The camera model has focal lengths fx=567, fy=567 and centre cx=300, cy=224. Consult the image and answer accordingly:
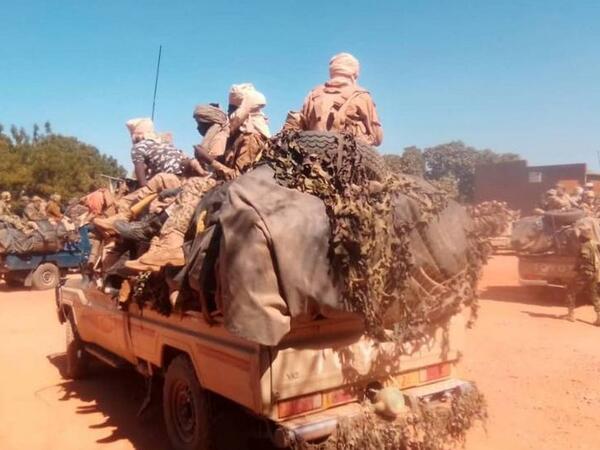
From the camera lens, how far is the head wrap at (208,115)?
628cm

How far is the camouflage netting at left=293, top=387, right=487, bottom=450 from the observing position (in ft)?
11.1

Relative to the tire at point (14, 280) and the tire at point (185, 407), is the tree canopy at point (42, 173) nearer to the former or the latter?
the tire at point (14, 280)

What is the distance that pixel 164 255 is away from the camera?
14.0 feet

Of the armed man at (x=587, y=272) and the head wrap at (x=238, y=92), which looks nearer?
the head wrap at (x=238, y=92)

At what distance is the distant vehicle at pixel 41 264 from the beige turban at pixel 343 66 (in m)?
11.5

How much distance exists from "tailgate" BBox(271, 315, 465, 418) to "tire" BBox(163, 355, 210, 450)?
3.12 feet

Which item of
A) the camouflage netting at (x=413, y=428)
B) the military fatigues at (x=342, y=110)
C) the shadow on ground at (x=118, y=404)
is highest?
the military fatigues at (x=342, y=110)

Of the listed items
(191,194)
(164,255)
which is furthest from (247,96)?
(164,255)

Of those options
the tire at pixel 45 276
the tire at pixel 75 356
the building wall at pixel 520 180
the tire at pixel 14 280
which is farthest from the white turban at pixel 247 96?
the building wall at pixel 520 180

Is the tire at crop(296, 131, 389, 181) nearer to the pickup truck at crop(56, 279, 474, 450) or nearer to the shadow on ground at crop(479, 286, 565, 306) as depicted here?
the pickup truck at crop(56, 279, 474, 450)

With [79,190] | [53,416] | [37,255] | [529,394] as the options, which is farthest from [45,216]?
[79,190]

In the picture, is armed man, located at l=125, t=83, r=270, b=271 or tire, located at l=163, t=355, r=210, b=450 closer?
→ tire, located at l=163, t=355, r=210, b=450

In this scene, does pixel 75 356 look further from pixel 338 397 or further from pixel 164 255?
pixel 338 397

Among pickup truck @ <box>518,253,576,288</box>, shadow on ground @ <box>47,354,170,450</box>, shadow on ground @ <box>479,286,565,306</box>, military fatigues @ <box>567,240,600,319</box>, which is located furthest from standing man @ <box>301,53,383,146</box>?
shadow on ground @ <box>479,286,565,306</box>
